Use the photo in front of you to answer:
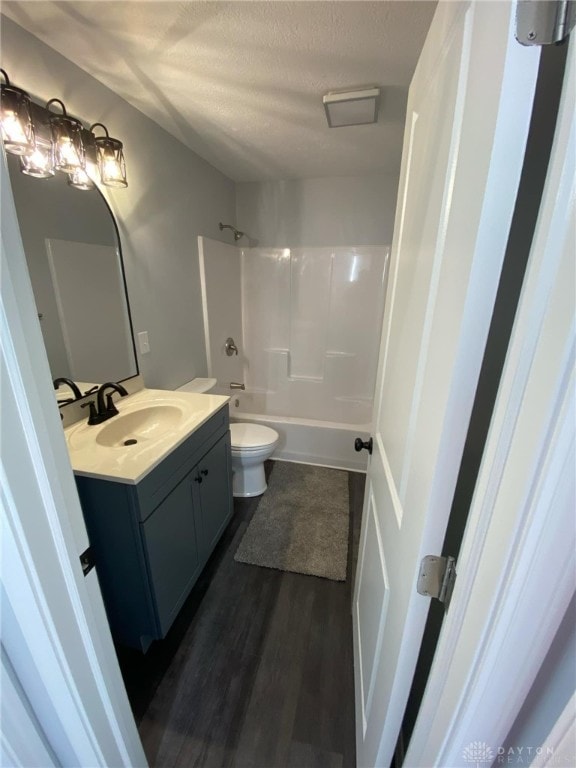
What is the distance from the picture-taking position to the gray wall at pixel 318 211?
2.57m

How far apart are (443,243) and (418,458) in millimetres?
383

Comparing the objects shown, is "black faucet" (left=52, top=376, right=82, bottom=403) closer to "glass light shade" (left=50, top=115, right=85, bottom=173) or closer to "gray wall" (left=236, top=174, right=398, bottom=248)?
"glass light shade" (left=50, top=115, right=85, bottom=173)

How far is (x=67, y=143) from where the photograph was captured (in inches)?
47.8

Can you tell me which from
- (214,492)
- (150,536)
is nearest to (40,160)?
(150,536)

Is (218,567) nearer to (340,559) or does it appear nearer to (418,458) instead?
(340,559)

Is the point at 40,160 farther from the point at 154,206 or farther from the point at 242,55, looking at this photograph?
the point at 242,55

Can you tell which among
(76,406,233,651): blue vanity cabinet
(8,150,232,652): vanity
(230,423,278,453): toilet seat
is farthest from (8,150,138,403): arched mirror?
(230,423,278,453): toilet seat

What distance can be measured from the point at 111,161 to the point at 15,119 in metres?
0.39

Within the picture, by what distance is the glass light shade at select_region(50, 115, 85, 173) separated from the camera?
117cm

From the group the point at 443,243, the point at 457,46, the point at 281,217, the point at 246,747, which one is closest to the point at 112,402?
the point at 246,747

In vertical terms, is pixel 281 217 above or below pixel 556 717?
above

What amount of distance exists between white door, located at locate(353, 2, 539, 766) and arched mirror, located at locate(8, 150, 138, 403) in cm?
134

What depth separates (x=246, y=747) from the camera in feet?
3.50

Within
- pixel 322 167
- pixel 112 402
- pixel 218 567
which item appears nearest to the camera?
pixel 112 402
